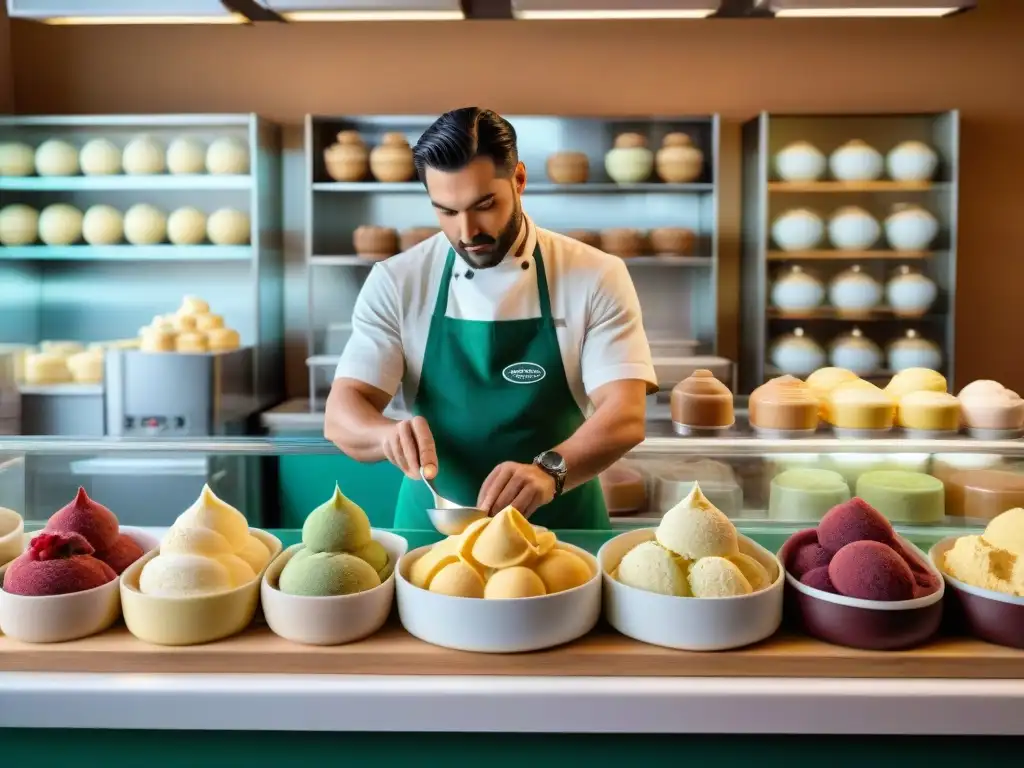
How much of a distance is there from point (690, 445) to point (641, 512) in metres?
0.39

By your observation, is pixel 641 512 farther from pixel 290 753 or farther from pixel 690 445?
pixel 290 753

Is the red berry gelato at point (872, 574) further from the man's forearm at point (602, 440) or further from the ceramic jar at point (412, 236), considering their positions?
the ceramic jar at point (412, 236)

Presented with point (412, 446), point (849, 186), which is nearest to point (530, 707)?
point (412, 446)

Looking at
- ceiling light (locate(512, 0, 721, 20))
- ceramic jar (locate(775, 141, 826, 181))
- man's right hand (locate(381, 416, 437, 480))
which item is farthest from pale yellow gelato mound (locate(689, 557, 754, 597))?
ceramic jar (locate(775, 141, 826, 181))

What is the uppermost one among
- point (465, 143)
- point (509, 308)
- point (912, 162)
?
point (912, 162)

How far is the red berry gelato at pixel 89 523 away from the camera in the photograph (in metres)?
1.33

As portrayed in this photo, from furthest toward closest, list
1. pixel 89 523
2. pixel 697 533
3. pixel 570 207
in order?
pixel 570 207, pixel 89 523, pixel 697 533

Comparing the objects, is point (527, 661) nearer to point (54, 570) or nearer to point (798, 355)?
point (54, 570)

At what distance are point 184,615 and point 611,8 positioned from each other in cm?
190

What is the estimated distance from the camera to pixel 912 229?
4.17m

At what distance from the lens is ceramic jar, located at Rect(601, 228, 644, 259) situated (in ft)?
14.0

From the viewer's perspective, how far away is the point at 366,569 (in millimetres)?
1246

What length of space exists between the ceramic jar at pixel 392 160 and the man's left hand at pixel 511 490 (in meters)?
3.02

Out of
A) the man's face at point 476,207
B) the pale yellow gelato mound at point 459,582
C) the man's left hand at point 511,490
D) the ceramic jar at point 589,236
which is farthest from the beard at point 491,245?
the ceramic jar at point 589,236
